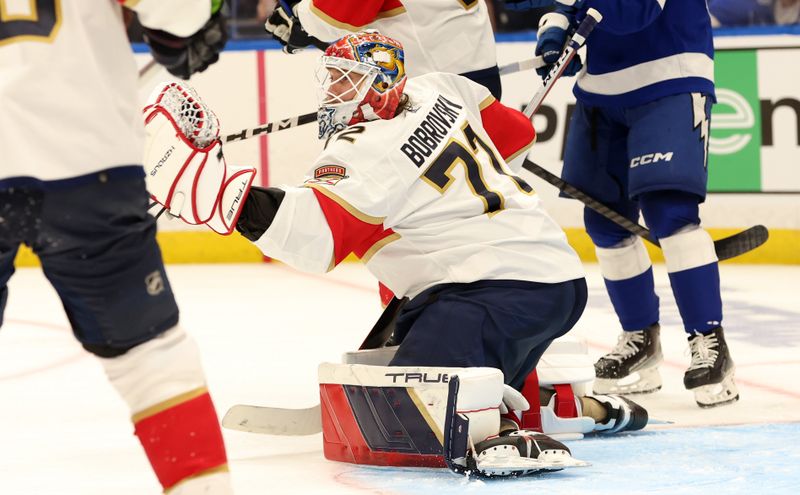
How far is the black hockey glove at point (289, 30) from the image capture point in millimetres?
3498

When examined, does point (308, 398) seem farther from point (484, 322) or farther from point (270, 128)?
point (484, 322)

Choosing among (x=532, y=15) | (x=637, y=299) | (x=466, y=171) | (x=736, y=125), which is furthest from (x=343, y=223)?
(x=532, y=15)

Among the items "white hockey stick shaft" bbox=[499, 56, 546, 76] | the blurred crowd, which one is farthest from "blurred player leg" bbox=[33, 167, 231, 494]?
the blurred crowd

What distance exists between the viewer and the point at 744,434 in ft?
9.30

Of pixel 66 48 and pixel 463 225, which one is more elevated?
pixel 66 48

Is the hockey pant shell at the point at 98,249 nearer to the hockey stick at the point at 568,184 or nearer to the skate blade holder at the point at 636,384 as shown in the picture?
the hockey stick at the point at 568,184

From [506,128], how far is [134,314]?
59.1 inches

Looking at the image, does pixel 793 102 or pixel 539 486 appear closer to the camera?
pixel 539 486

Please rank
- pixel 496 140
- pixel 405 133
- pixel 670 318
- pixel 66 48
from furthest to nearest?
pixel 670 318
pixel 496 140
pixel 405 133
pixel 66 48

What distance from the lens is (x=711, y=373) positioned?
3201mm

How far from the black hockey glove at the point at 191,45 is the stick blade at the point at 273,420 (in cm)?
108

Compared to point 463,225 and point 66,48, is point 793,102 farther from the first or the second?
point 66,48

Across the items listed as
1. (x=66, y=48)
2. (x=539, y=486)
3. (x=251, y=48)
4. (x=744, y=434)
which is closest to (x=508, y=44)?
(x=251, y=48)

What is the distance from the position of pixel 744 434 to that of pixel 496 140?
2.73 feet
